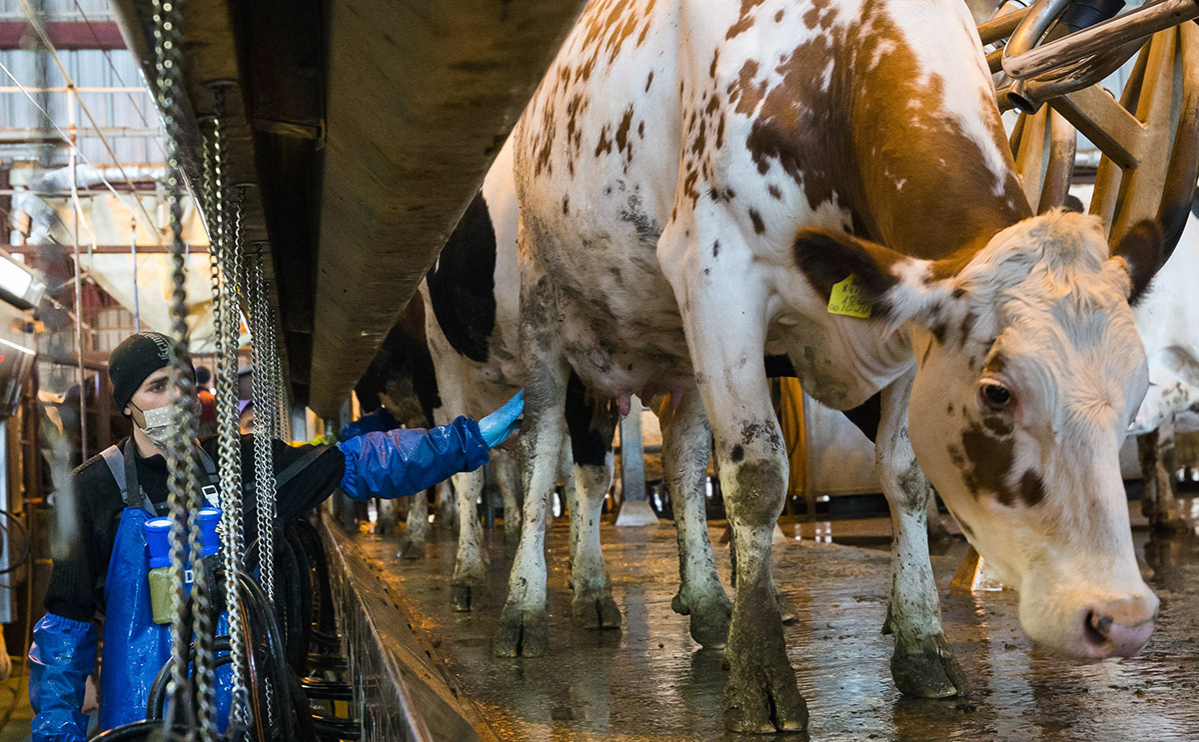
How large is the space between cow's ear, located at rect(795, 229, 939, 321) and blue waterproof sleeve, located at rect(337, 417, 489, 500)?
4.42 ft

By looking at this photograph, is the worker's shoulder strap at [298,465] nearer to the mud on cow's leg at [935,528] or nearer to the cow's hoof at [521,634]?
the cow's hoof at [521,634]

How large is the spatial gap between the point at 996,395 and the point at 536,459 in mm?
2221

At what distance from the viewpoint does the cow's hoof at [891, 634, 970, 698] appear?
262 cm

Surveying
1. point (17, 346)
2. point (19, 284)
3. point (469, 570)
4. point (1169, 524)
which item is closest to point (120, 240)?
point (17, 346)

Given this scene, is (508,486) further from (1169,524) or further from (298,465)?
(298,465)

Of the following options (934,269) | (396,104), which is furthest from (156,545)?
(934,269)

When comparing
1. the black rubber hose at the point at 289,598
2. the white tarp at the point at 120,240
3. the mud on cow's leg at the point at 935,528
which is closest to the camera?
the black rubber hose at the point at 289,598

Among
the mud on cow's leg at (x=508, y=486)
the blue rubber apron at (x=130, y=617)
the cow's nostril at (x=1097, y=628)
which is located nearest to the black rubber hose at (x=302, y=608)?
the blue rubber apron at (x=130, y=617)

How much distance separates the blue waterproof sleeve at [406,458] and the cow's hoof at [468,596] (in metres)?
1.61

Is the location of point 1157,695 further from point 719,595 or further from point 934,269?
point 719,595

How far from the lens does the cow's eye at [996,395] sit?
2.07m

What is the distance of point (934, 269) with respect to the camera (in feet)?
7.11

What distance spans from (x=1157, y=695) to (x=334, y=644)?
2897 millimetres

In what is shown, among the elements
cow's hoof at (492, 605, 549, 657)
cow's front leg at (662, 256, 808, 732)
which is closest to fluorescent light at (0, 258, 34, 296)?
cow's hoof at (492, 605, 549, 657)
